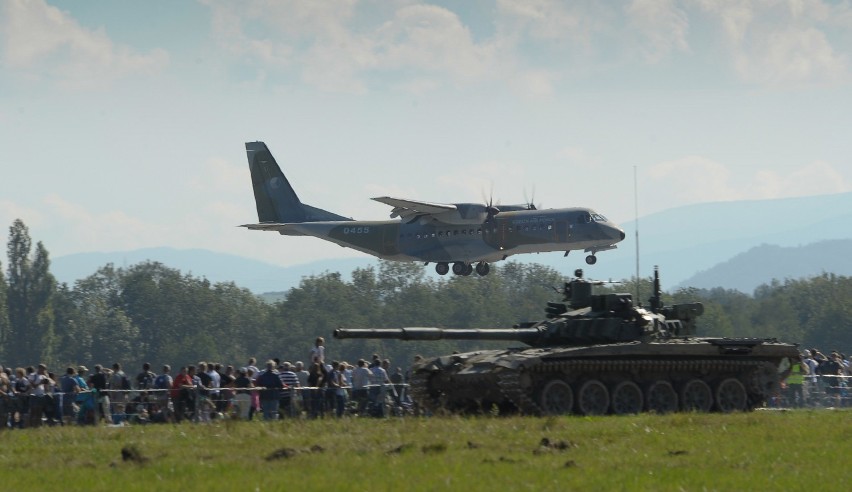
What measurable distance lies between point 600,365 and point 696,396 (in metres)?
2.84

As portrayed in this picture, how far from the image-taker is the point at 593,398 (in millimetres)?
27891

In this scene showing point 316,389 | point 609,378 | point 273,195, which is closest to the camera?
point 609,378

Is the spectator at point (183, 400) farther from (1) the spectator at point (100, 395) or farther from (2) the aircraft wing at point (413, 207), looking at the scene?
(2) the aircraft wing at point (413, 207)

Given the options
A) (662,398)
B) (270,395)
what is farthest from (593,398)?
(270,395)

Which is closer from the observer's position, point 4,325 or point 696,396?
point 696,396

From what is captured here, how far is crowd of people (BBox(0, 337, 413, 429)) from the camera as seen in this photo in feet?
94.8

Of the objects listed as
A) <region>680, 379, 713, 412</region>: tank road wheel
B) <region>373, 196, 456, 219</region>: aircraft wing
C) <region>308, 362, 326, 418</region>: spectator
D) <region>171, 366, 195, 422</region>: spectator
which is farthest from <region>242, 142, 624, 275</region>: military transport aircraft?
<region>171, 366, 195, 422</region>: spectator

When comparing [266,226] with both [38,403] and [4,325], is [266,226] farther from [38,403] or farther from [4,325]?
[4,325]

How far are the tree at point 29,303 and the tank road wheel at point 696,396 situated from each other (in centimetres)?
9944

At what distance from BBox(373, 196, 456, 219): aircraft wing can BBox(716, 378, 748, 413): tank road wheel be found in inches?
1325

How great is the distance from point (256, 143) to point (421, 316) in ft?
169

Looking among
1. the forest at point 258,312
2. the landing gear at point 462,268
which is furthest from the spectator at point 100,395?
the forest at point 258,312

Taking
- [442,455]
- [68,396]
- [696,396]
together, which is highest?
[696,396]

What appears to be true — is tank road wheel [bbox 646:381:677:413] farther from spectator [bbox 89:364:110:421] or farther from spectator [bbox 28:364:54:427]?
spectator [bbox 28:364:54:427]
